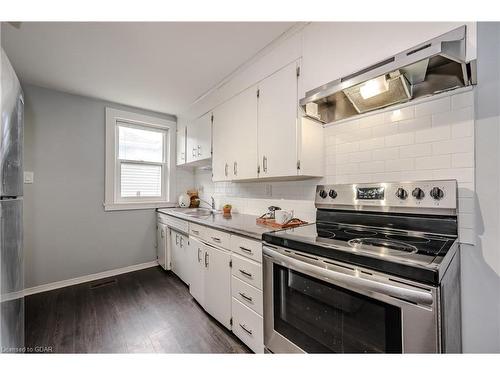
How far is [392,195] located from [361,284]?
0.66m

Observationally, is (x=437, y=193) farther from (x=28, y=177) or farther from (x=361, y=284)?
(x=28, y=177)

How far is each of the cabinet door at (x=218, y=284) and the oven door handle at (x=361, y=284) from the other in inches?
25.3

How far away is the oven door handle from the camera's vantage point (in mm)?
713

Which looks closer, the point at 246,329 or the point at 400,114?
the point at 400,114

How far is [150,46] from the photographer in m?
1.73

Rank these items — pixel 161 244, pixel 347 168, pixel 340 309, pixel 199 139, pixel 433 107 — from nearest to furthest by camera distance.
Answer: pixel 340 309 < pixel 433 107 < pixel 347 168 < pixel 199 139 < pixel 161 244

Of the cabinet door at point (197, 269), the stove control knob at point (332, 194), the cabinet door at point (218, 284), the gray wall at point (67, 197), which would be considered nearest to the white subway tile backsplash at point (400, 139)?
the stove control knob at point (332, 194)

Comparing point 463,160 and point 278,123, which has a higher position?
point 278,123

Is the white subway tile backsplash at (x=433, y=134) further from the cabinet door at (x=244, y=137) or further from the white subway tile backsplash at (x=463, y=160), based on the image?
the cabinet door at (x=244, y=137)

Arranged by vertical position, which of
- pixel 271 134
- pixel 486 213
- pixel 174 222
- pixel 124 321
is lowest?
pixel 124 321

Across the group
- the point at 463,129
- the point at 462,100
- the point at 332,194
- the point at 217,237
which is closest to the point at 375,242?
the point at 332,194

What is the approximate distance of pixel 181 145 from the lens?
3166 mm

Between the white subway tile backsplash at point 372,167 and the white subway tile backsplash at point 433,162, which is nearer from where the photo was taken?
the white subway tile backsplash at point 433,162

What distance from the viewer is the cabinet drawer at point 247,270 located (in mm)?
1349
